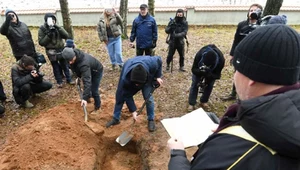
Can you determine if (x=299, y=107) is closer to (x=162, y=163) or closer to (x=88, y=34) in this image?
(x=162, y=163)

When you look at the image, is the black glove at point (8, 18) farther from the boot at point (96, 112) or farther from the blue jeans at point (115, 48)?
the boot at point (96, 112)

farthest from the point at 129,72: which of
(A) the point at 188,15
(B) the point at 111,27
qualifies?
(A) the point at 188,15

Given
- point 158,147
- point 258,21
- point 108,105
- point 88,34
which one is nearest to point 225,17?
point 88,34

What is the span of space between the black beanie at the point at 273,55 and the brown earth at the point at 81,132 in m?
2.89

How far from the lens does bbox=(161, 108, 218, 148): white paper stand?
6.89ft

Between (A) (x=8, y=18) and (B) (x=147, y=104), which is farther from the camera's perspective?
(A) (x=8, y=18)

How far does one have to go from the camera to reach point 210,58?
4309mm

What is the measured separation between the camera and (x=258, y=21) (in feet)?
15.0

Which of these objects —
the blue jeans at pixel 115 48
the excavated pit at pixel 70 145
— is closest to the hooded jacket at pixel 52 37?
the blue jeans at pixel 115 48

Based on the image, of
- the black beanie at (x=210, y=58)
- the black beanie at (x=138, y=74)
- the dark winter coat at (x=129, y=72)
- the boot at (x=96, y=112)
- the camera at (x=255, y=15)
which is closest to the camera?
the black beanie at (x=138, y=74)

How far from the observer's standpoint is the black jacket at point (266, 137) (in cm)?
94

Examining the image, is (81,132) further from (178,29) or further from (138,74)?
(178,29)

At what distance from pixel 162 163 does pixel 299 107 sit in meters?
3.04

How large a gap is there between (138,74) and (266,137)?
286 centimetres
